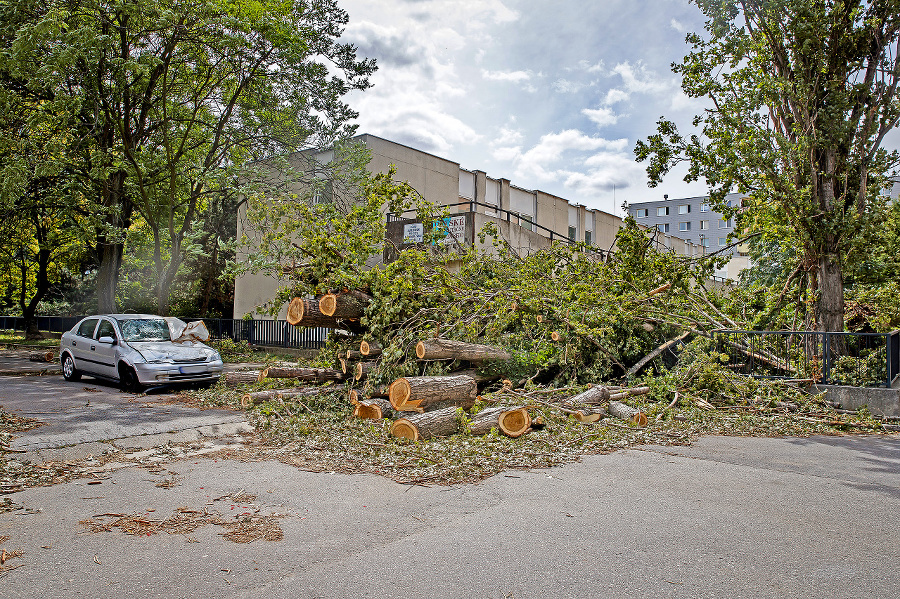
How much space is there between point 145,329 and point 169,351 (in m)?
1.13

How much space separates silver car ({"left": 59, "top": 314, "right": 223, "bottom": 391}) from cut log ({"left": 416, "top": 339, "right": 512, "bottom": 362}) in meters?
6.05

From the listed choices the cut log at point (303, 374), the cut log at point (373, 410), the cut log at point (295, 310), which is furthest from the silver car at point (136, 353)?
the cut log at point (373, 410)

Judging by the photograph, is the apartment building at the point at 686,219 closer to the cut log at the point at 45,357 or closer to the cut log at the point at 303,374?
the cut log at the point at 45,357

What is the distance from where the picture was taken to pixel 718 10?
13031 millimetres

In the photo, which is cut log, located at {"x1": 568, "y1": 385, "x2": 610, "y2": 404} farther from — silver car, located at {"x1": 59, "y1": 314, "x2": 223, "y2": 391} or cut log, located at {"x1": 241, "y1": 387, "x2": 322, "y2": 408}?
silver car, located at {"x1": 59, "y1": 314, "x2": 223, "y2": 391}

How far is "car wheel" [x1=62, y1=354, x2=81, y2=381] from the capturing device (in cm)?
1419

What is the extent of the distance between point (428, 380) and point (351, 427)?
4.00 feet

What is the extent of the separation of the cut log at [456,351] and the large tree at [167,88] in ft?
37.0

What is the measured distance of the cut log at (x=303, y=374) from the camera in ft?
34.3

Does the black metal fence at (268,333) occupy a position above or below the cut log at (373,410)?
above

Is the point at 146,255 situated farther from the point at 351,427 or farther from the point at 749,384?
the point at 749,384

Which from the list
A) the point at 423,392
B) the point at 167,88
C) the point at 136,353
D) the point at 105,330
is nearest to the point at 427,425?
the point at 423,392

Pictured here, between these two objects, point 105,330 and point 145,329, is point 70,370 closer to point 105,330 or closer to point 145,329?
point 105,330

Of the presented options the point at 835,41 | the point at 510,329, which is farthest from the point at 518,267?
the point at 835,41
